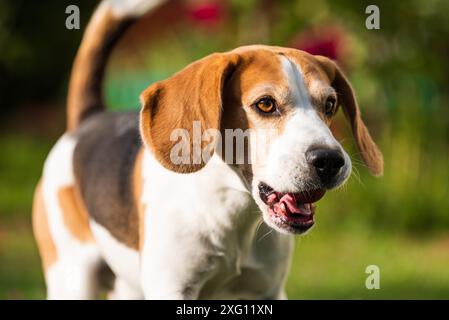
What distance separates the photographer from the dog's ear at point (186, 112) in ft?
9.97

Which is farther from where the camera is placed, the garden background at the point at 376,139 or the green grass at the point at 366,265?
the garden background at the point at 376,139

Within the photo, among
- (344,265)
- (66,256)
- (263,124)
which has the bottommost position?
(344,265)

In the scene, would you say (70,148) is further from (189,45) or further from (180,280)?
(189,45)

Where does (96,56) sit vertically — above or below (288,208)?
above

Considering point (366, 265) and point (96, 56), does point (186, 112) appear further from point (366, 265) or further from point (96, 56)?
point (366, 265)

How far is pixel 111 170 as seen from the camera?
383 centimetres

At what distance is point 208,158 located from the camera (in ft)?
10.1

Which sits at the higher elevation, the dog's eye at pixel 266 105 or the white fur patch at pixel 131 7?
the white fur patch at pixel 131 7

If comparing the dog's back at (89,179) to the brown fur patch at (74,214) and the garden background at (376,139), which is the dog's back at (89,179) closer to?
the brown fur patch at (74,214)

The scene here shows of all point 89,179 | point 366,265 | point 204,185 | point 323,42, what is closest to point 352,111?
point 204,185

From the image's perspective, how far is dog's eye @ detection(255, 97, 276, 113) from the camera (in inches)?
116

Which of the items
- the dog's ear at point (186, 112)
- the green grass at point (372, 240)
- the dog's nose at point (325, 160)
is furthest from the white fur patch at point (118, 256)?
the green grass at point (372, 240)

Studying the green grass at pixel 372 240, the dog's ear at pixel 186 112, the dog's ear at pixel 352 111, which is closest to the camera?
the dog's ear at pixel 186 112

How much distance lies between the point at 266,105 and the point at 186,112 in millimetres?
321
